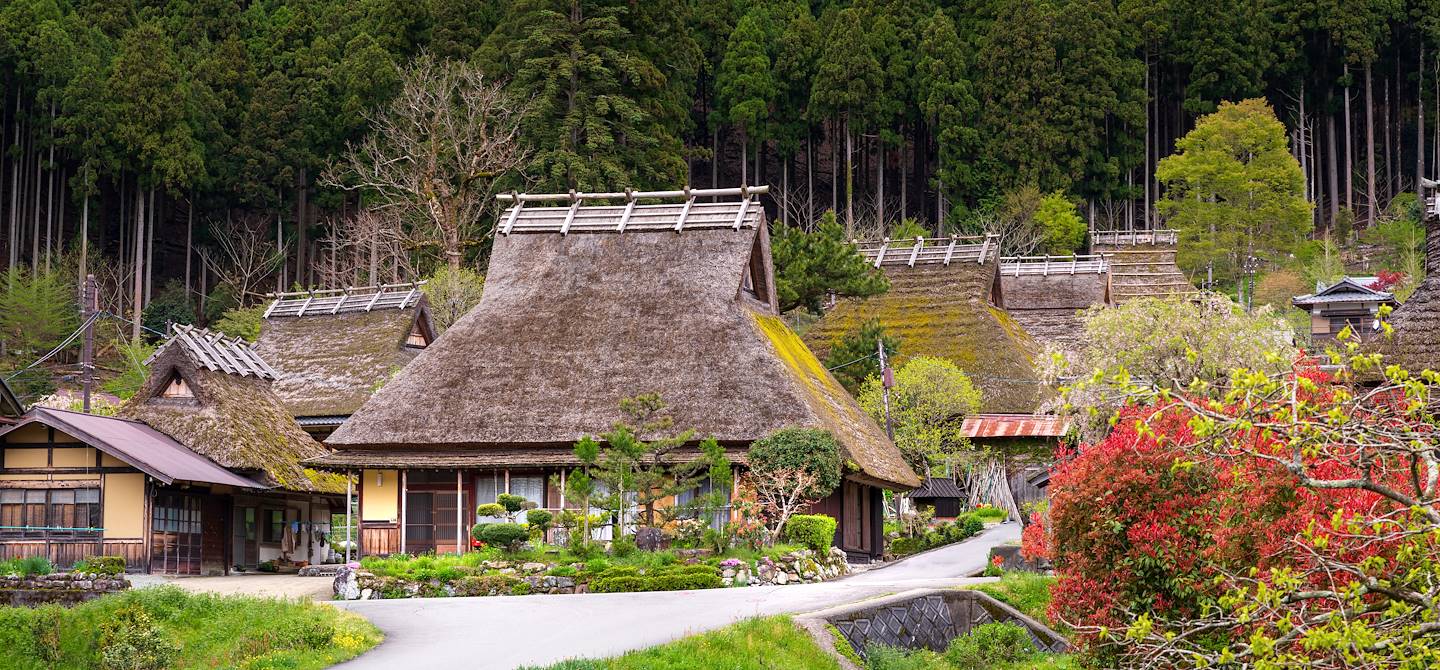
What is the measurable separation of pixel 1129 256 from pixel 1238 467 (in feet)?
192

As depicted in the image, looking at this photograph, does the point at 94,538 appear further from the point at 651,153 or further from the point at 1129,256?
the point at 1129,256

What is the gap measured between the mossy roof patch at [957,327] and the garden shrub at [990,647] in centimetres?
2800

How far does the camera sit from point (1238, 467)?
10938mm

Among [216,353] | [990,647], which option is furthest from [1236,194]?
[990,647]

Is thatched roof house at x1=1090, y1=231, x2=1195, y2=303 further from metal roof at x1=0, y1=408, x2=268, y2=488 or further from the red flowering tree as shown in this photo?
the red flowering tree

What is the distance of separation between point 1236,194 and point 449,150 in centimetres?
3175

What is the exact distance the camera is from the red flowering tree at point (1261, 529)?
9297 millimetres

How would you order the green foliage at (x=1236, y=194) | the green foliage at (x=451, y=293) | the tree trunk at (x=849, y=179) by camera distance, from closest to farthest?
1. the green foliage at (x=451, y=293)
2. the green foliage at (x=1236, y=194)
3. the tree trunk at (x=849, y=179)

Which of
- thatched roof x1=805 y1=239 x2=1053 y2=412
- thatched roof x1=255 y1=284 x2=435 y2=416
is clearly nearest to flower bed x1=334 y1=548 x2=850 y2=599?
thatched roof x1=255 y1=284 x2=435 y2=416

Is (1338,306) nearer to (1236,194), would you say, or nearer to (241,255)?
(1236,194)

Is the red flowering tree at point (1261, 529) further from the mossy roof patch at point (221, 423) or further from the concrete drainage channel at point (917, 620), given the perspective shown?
the mossy roof patch at point (221, 423)

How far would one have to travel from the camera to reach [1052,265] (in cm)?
6141

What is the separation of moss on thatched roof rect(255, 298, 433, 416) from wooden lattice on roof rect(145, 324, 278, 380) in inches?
240

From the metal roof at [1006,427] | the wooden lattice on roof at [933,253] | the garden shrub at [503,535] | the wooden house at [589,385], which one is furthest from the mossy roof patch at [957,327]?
the garden shrub at [503,535]
